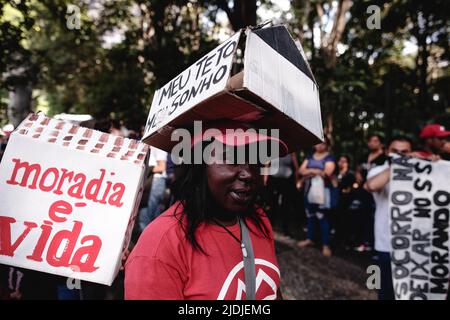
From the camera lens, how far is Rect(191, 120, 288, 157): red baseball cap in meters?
1.37

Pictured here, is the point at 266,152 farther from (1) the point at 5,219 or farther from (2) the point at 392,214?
(2) the point at 392,214

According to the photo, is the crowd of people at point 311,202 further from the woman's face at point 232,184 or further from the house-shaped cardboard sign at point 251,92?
the house-shaped cardboard sign at point 251,92

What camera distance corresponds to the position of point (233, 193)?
4.64 feet

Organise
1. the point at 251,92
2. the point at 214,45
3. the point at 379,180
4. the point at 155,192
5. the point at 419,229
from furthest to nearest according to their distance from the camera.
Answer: the point at 214,45 → the point at 155,192 → the point at 379,180 → the point at 419,229 → the point at 251,92

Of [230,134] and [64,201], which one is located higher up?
[230,134]

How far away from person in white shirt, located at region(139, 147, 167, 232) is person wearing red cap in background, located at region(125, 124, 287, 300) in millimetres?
3166

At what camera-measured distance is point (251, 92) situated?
1.11 meters

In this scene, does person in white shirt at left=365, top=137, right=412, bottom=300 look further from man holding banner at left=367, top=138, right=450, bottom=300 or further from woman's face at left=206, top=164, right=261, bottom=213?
woman's face at left=206, top=164, right=261, bottom=213

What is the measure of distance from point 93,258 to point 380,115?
10.6m

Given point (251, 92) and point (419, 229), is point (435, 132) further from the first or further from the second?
point (251, 92)

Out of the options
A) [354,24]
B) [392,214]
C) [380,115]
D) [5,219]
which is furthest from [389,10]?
[5,219]

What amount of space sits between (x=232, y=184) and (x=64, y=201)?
705mm

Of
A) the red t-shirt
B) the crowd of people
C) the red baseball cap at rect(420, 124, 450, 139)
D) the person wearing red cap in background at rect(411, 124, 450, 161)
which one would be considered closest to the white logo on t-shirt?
the red t-shirt

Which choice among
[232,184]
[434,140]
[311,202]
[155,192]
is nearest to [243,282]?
[232,184]
